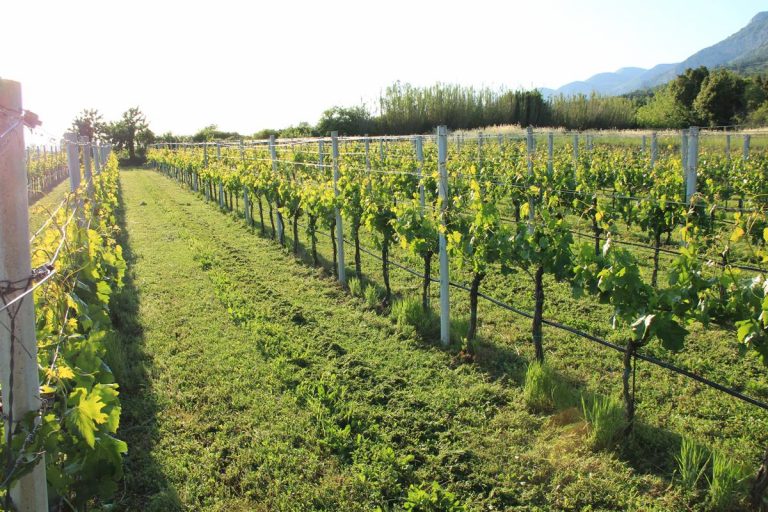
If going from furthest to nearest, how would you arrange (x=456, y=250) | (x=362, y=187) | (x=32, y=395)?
(x=362, y=187) → (x=456, y=250) → (x=32, y=395)

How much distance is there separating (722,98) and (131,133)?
145 ft

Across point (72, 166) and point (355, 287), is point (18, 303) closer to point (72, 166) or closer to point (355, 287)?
point (72, 166)

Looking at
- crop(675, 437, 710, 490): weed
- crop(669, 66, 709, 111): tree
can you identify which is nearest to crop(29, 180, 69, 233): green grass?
crop(675, 437, 710, 490): weed

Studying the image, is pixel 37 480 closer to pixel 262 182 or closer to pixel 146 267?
pixel 146 267

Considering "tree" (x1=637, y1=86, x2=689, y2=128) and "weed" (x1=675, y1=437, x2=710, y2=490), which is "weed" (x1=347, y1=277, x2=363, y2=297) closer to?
"weed" (x1=675, y1=437, x2=710, y2=490)

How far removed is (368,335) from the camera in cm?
600

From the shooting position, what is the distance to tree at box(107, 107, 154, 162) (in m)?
46.2

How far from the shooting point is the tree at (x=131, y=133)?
4622 cm

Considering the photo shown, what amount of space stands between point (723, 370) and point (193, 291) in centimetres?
628

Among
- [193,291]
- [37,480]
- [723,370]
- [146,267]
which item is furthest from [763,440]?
[146,267]

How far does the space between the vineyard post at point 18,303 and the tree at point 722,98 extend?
43.4 metres

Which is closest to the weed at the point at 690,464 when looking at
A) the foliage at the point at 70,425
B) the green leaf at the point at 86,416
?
the foliage at the point at 70,425

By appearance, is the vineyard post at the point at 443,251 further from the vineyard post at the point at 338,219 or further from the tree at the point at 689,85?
the tree at the point at 689,85

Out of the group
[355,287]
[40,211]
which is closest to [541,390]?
[355,287]
